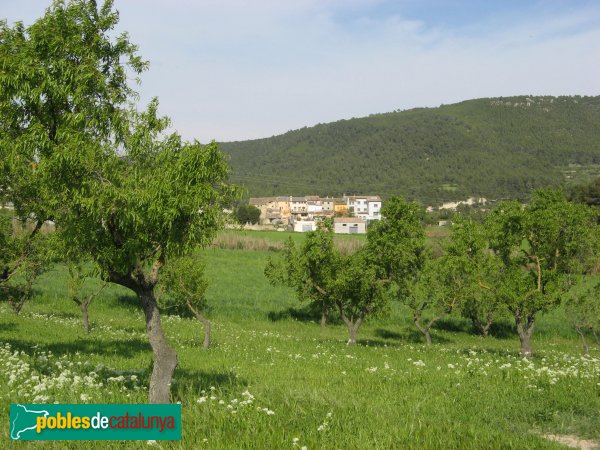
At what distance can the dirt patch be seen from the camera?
8438 mm

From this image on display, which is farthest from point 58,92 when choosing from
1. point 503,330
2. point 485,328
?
point 503,330

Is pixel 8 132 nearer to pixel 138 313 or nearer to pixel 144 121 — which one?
pixel 144 121

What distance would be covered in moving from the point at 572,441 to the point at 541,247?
14872mm

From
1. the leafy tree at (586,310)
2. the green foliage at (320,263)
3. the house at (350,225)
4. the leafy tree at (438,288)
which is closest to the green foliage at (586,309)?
the leafy tree at (586,310)

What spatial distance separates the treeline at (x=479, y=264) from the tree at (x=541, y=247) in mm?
40

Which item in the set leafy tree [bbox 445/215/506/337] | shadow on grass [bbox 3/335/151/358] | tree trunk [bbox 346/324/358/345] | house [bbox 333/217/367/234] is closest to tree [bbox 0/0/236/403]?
shadow on grass [bbox 3/335/151/358]

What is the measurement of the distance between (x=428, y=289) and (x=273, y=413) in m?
22.2

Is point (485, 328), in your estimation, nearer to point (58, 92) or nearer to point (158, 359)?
point (158, 359)

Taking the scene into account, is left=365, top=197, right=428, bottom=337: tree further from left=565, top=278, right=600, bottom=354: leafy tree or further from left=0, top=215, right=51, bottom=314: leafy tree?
left=0, top=215, right=51, bottom=314: leafy tree

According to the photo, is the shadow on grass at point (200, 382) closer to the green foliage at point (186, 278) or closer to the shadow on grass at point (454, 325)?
the green foliage at point (186, 278)

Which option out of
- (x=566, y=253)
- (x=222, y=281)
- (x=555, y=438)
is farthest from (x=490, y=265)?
(x=222, y=281)

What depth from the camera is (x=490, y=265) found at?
2311 cm

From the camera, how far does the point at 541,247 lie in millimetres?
22266

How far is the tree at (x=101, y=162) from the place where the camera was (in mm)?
9383
